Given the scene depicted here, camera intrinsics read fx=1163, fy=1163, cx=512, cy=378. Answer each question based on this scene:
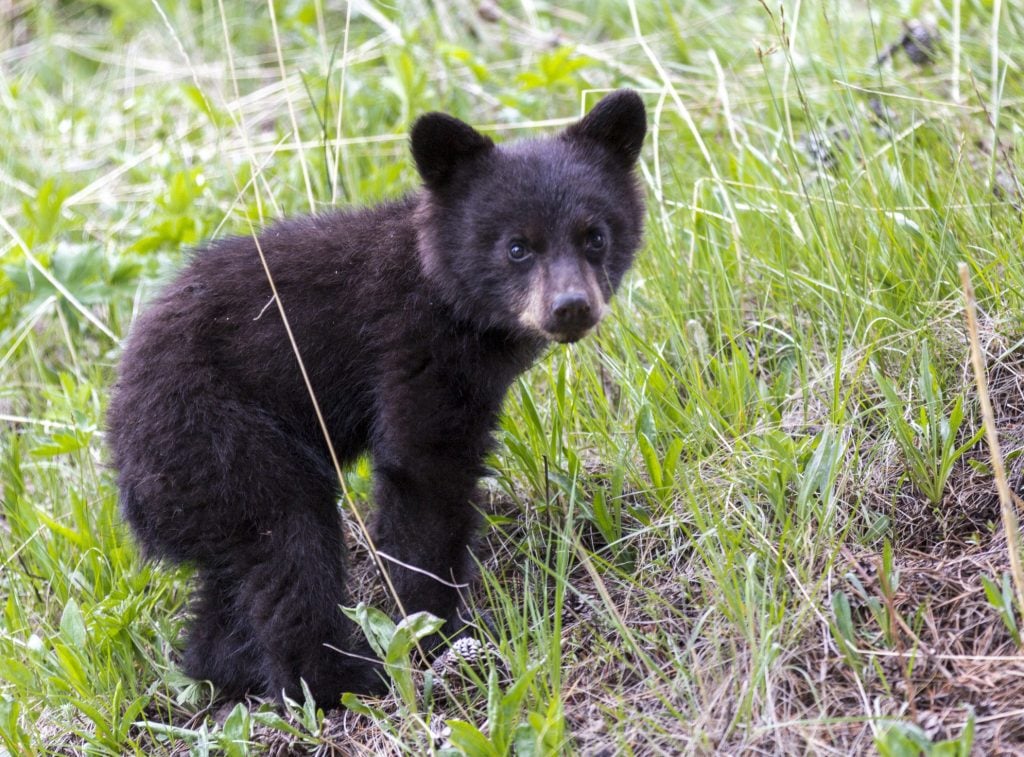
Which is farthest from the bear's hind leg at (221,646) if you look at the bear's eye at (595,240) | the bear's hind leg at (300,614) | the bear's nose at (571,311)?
the bear's eye at (595,240)

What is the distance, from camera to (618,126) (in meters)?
4.52

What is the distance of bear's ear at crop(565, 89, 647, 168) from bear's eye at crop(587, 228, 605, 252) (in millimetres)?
418

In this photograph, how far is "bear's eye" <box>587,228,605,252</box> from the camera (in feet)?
14.1

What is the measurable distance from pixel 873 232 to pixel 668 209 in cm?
141

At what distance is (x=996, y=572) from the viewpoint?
3.45 m

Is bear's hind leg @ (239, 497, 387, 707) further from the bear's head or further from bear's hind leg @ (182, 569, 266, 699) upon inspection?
the bear's head

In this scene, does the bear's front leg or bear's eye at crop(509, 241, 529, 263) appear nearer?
the bear's front leg

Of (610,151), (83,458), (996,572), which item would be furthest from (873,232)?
(83,458)

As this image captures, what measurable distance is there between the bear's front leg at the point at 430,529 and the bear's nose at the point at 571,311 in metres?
0.63

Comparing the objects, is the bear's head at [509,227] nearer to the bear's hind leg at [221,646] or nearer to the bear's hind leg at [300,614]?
the bear's hind leg at [300,614]

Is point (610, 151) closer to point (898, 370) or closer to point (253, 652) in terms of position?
point (898, 370)

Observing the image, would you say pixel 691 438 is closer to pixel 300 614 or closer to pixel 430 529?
pixel 430 529

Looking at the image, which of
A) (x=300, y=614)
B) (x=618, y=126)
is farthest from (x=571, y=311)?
(x=300, y=614)

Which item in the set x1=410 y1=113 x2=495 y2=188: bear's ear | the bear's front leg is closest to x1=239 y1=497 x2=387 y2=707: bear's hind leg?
the bear's front leg
